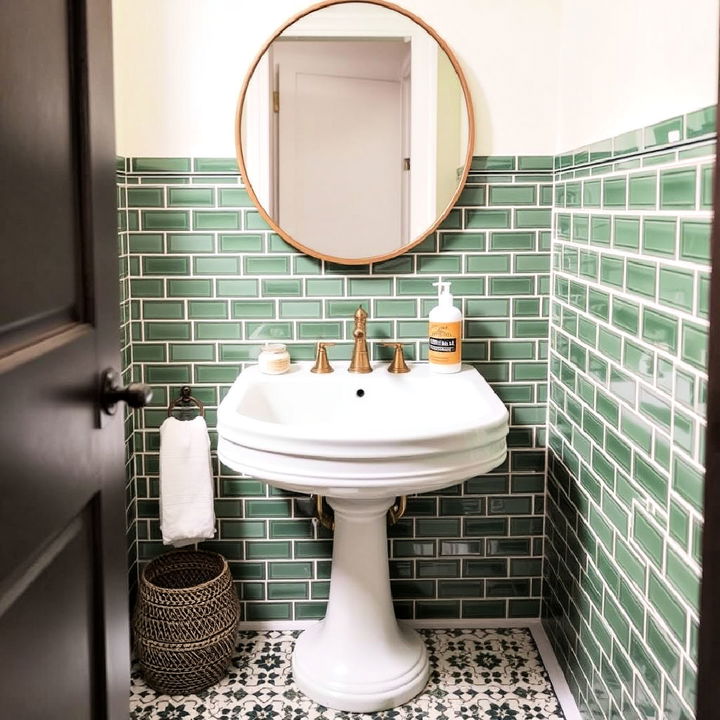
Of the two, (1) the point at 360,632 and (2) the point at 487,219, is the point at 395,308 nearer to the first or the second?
(2) the point at 487,219

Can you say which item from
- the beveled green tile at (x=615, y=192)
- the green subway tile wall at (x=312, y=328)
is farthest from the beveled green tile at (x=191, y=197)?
the beveled green tile at (x=615, y=192)

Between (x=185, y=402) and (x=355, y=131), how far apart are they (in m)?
0.88

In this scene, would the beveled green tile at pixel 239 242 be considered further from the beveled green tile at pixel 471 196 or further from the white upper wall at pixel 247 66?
the beveled green tile at pixel 471 196

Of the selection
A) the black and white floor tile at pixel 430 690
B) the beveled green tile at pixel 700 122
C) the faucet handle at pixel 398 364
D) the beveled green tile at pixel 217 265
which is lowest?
the black and white floor tile at pixel 430 690

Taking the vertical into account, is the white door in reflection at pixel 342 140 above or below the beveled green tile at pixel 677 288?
above

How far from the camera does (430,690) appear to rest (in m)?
2.28

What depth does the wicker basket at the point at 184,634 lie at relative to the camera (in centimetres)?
224

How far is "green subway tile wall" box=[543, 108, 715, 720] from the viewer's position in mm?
1415

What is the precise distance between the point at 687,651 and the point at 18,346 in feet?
3.72

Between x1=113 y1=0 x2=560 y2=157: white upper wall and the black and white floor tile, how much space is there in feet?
4.53

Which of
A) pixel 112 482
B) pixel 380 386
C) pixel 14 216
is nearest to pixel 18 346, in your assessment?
pixel 14 216

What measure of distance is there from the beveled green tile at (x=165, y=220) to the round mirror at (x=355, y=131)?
208 mm

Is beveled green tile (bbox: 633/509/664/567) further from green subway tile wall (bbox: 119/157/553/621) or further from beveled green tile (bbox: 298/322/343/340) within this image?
beveled green tile (bbox: 298/322/343/340)

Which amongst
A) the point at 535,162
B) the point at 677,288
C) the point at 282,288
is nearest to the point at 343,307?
the point at 282,288
